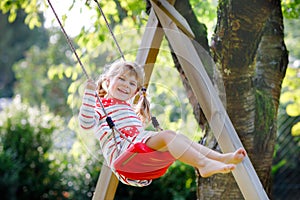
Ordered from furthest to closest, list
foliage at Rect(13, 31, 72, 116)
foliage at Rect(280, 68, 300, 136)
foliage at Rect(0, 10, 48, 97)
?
foliage at Rect(0, 10, 48, 97)
foliage at Rect(13, 31, 72, 116)
foliage at Rect(280, 68, 300, 136)

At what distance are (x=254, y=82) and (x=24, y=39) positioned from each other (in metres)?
12.2

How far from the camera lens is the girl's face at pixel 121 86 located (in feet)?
6.26

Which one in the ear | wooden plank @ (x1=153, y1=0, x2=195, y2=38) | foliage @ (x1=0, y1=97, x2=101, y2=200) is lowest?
foliage @ (x1=0, y1=97, x2=101, y2=200)

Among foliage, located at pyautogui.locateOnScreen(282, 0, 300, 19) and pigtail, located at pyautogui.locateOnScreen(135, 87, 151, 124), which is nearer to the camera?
pigtail, located at pyautogui.locateOnScreen(135, 87, 151, 124)

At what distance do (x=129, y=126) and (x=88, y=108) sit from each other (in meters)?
0.17

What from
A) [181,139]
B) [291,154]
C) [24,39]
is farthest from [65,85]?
[181,139]

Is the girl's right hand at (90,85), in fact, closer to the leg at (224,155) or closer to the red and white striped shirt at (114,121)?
the red and white striped shirt at (114,121)

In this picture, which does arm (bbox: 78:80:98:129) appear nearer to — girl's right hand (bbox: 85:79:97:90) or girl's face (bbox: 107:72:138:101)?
girl's right hand (bbox: 85:79:97:90)

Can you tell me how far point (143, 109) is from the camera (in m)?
1.94

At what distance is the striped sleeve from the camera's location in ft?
5.77

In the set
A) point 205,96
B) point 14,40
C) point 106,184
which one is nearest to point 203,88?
point 205,96

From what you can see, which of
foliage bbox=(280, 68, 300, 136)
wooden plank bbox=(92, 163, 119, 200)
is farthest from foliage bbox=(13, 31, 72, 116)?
wooden plank bbox=(92, 163, 119, 200)

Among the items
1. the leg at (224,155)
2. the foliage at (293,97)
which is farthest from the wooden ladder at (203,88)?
the foliage at (293,97)

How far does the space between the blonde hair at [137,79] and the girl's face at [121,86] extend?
0.05 ft
